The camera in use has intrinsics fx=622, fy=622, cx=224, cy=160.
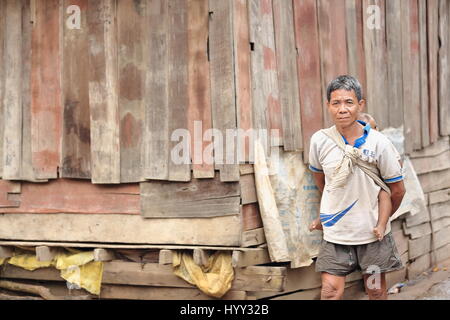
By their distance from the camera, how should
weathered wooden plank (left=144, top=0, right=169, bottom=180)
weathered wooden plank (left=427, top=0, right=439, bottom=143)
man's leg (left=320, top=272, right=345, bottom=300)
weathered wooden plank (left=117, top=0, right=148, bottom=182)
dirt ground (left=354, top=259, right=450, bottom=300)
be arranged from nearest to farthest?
man's leg (left=320, top=272, right=345, bottom=300) < weathered wooden plank (left=144, top=0, right=169, bottom=180) < weathered wooden plank (left=117, top=0, right=148, bottom=182) < dirt ground (left=354, top=259, right=450, bottom=300) < weathered wooden plank (left=427, top=0, right=439, bottom=143)

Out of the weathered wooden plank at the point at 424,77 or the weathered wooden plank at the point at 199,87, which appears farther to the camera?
the weathered wooden plank at the point at 424,77

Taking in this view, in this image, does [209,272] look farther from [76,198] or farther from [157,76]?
[157,76]

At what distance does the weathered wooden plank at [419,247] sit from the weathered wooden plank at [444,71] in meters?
1.38

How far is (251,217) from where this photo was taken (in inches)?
213

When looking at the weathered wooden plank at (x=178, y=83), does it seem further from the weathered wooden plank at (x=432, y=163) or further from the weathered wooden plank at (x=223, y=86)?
the weathered wooden plank at (x=432, y=163)

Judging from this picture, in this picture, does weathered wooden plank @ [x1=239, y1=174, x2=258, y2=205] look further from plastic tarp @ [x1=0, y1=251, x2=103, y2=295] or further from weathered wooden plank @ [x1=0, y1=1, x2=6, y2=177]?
weathered wooden plank @ [x1=0, y1=1, x2=6, y2=177]

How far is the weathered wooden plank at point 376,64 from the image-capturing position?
6602 millimetres

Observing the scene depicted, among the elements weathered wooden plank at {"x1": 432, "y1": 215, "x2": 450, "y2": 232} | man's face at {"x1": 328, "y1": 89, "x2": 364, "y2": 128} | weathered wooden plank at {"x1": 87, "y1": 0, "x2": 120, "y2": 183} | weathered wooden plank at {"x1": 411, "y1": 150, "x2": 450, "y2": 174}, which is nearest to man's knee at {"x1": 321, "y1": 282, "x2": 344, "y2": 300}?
man's face at {"x1": 328, "y1": 89, "x2": 364, "y2": 128}

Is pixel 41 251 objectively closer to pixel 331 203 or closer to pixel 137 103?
pixel 137 103

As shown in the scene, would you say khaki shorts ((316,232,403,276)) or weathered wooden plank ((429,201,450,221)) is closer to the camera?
khaki shorts ((316,232,403,276))

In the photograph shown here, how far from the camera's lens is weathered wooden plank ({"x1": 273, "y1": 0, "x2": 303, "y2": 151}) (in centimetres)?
559

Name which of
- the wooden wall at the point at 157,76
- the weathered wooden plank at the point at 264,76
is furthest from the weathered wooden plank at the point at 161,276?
the weathered wooden plank at the point at 264,76

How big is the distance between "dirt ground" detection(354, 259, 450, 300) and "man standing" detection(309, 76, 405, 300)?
2722 millimetres

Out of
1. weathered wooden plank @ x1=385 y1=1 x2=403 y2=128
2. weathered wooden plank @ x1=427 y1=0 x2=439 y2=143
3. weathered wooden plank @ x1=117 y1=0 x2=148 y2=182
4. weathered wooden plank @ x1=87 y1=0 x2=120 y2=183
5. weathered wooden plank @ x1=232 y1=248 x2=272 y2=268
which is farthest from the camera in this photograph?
weathered wooden plank @ x1=427 y1=0 x2=439 y2=143
